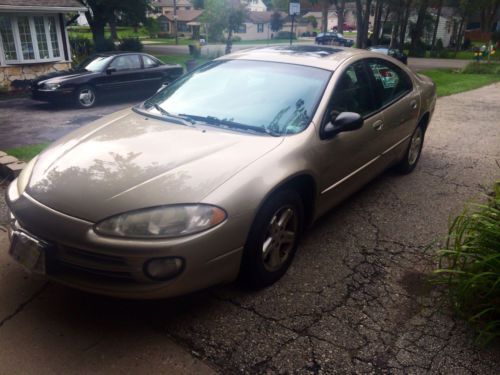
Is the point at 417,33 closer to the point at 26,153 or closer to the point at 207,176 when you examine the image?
the point at 26,153

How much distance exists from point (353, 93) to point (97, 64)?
930 centimetres

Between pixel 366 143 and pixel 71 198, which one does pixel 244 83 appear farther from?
pixel 71 198

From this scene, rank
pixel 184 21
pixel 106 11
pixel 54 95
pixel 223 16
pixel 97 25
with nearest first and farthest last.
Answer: pixel 54 95, pixel 223 16, pixel 106 11, pixel 97 25, pixel 184 21

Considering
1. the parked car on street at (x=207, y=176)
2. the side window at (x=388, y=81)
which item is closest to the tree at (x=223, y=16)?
the side window at (x=388, y=81)

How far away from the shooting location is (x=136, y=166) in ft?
8.85

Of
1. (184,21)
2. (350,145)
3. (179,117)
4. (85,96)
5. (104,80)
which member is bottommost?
(184,21)

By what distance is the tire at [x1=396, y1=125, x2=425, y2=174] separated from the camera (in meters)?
5.26

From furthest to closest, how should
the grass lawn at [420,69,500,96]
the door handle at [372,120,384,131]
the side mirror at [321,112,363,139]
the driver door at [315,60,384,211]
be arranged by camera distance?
the grass lawn at [420,69,500,96] → the door handle at [372,120,384,131] → the driver door at [315,60,384,211] → the side mirror at [321,112,363,139]

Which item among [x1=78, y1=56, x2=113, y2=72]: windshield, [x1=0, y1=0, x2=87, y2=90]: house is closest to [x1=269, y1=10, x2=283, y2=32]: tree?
[x1=0, y1=0, x2=87, y2=90]: house

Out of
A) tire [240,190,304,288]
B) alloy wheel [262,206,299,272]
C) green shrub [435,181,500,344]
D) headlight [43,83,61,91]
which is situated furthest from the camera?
headlight [43,83,61,91]

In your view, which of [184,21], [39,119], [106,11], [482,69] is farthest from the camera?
[184,21]

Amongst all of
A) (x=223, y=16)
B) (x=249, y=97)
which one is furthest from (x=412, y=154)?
(x=223, y=16)

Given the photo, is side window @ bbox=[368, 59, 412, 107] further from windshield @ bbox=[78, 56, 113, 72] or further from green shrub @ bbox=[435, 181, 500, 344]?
windshield @ bbox=[78, 56, 113, 72]

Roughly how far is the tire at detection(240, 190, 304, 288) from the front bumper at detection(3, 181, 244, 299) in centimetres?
26
